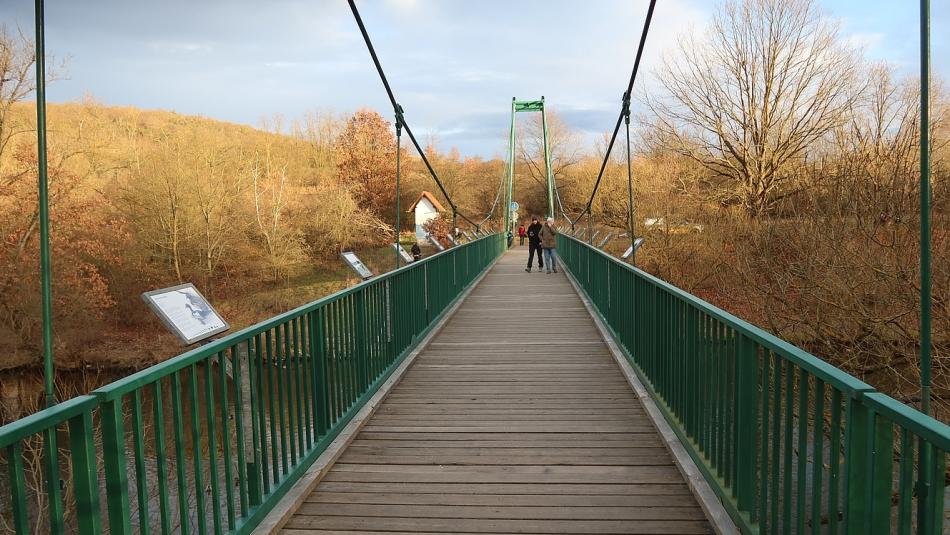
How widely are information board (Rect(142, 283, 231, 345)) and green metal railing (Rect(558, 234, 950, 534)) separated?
2.89 meters

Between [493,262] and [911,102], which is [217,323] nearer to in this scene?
[911,102]

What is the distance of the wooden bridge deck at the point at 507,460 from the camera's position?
115 inches

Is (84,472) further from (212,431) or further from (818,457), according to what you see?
(818,457)

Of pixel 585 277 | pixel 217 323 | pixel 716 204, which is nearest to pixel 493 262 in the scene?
pixel 716 204

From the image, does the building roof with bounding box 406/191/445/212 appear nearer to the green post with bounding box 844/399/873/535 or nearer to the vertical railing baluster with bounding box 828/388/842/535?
the vertical railing baluster with bounding box 828/388/842/535

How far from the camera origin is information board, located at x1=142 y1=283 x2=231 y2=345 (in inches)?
180

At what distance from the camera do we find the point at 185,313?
4809 millimetres

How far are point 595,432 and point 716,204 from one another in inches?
595

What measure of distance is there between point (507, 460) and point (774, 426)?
5.14 feet

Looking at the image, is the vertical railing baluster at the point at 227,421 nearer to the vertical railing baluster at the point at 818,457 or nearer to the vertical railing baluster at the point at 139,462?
the vertical railing baluster at the point at 139,462

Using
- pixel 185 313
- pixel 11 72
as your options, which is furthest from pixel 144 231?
pixel 185 313

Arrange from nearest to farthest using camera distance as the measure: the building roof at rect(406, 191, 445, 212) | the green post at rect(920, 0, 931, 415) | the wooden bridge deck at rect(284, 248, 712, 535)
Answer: the green post at rect(920, 0, 931, 415) → the wooden bridge deck at rect(284, 248, 712, 535) → the building roof at rect(406, 191, 445, 212)

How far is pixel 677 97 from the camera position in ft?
64.5

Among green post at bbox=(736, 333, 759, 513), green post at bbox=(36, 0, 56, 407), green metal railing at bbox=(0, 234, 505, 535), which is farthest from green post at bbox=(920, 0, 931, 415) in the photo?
green post at bbox=(36, 0, 56, 407)
